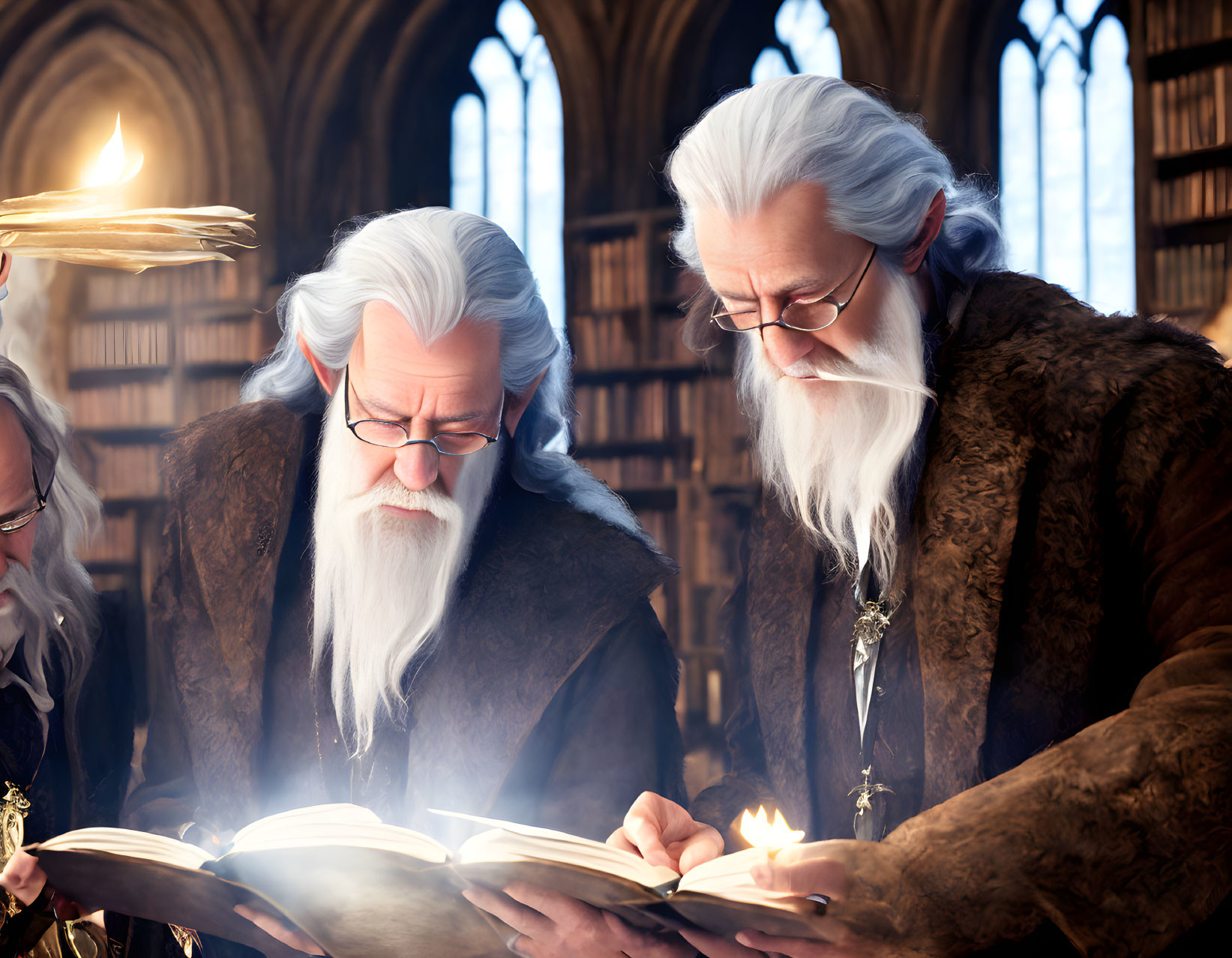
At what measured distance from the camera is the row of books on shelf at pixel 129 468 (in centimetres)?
336

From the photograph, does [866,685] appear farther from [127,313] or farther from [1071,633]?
[127,313]

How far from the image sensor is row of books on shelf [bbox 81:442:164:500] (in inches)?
132

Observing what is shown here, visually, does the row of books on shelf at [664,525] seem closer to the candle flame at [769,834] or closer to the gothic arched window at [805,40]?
the gothic arched window at [805,40]

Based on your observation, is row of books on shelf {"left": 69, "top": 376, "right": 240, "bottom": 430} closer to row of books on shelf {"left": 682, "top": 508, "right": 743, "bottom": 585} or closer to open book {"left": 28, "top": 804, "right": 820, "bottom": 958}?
row of books on shelf {"left": 682, "top": 508, "right": 743, "bottom": 585}

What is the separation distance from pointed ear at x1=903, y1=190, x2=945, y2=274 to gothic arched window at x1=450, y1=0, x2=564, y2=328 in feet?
7.03

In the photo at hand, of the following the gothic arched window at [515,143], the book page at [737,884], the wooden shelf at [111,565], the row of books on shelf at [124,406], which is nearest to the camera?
the book page at [737,884]

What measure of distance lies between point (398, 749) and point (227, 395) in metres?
2.58

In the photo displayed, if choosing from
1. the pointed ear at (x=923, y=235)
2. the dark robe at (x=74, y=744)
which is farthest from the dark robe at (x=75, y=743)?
the pointed ear at (x=923, y=235)

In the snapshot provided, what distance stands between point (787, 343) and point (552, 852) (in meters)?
0.73

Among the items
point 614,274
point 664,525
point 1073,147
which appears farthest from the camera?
point 614,274

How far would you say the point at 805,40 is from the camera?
14.4 feet

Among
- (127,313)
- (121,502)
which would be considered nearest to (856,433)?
(121,502)

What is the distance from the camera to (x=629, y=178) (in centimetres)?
492

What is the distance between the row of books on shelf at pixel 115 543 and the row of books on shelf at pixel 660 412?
1903mm
